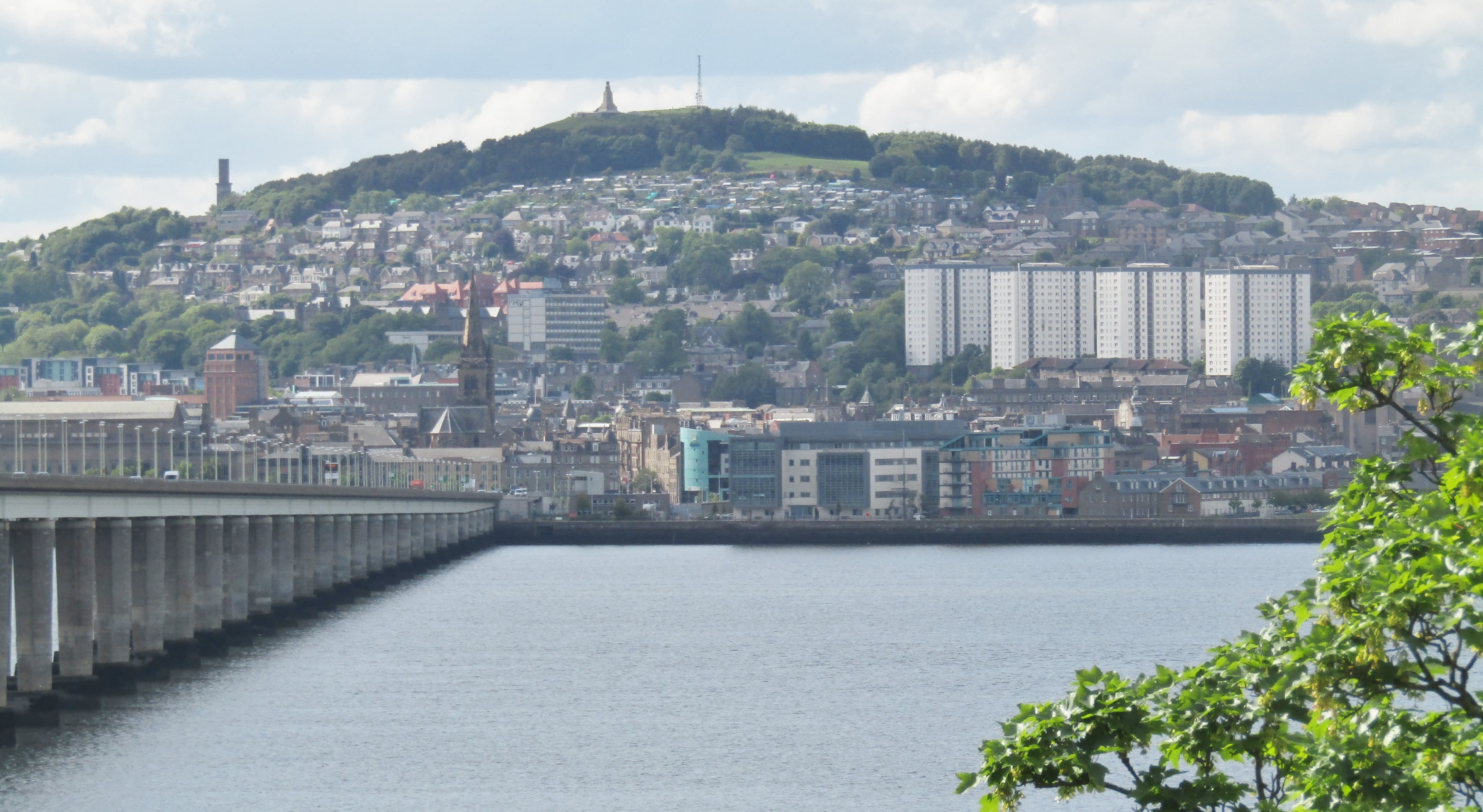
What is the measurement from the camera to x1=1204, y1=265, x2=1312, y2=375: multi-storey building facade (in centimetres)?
19650

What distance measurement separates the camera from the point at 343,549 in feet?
234

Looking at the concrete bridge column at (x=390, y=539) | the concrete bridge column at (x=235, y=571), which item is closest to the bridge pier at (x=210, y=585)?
the concrete bridge column at (x=235, y=571)

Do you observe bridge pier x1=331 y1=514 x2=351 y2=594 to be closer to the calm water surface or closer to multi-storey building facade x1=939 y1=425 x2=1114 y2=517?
the calm water surface

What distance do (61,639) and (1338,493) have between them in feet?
89.2

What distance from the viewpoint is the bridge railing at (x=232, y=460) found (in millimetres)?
84188

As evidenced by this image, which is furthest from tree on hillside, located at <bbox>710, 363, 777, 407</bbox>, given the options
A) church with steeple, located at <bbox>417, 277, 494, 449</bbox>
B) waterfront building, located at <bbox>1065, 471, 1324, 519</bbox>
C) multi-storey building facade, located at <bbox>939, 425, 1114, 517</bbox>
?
waterfront building, located at <bbox>1065, 471, 1324, 519</bbox>

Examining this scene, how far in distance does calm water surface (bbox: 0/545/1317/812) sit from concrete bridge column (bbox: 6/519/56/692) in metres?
0.87

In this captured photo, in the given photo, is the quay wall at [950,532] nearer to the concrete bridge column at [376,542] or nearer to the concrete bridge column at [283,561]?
the concrete bridge column at [376,542]

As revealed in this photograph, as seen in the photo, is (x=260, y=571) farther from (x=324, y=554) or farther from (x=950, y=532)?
(x=950, y=532)

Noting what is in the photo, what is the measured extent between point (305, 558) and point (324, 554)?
133 inches

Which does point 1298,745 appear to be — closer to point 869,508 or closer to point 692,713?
point 692,713

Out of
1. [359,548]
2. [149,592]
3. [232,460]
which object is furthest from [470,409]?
[149,592]

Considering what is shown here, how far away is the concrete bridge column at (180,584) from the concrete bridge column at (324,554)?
17.3 metres

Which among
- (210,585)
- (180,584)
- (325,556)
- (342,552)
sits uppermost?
(180,584)
